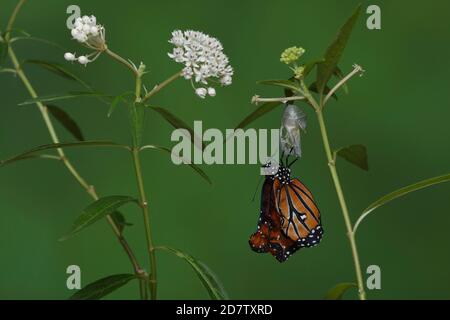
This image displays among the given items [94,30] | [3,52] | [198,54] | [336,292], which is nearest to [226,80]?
[198,54]

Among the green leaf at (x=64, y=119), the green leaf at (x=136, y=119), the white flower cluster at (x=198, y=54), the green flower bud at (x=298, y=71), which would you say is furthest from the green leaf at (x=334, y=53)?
the green leaf at (x=64, y=119)

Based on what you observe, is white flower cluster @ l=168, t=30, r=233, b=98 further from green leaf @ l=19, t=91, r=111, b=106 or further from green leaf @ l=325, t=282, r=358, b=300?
green leaf @ l=325, t=282, r=358, b=300

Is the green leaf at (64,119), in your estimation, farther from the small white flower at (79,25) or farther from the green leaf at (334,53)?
the green leaf at (334,53)

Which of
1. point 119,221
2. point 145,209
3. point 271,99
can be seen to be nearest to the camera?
point 271,99

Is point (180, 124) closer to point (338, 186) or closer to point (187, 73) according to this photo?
point (187, 73)

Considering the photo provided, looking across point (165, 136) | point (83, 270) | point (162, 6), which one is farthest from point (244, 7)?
point (83, 270)

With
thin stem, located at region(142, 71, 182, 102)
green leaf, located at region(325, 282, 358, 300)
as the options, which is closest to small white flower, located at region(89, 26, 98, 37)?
thin stem, located at region(142, 71, 182, 102)
